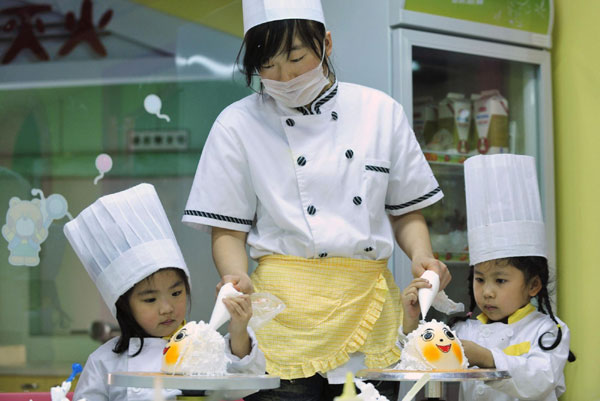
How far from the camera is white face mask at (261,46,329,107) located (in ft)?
7.33

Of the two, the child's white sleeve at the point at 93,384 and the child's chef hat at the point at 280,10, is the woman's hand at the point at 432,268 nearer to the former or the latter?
the child's chef hat at the point at 280,10

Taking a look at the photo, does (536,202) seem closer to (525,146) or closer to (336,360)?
(336,360)

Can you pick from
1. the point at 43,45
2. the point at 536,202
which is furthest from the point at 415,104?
the point at 43,45

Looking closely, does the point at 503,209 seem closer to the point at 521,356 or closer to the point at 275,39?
the point at 521,356

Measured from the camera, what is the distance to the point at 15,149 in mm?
3365

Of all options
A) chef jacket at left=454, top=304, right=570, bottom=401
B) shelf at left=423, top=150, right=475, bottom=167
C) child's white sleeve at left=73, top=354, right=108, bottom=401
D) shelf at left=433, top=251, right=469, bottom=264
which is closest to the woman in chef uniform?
chef jacket at left=454, top=304, right=570, bottom=401

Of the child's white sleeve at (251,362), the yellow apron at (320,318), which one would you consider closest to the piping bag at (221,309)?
the child's white sleeve at (251,362)

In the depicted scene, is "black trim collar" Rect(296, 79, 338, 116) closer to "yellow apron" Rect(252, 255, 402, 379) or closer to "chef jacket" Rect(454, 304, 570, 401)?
"yellow apron" Rect(252, 255, 402, 379)

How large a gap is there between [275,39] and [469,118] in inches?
69.3

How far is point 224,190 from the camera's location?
2.27 meters

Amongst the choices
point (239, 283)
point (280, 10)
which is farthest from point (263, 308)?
point (280, 10)

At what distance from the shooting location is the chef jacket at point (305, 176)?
87.7 inches

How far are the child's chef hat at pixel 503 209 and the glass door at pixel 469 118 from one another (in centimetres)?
99

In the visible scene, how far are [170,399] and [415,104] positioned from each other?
6.99 ft
